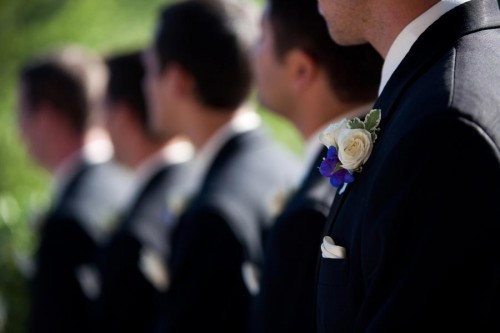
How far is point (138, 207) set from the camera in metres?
5.44

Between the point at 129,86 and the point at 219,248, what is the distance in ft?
7.80

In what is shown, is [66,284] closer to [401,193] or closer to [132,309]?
[132,309]

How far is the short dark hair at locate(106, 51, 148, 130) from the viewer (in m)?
6.18

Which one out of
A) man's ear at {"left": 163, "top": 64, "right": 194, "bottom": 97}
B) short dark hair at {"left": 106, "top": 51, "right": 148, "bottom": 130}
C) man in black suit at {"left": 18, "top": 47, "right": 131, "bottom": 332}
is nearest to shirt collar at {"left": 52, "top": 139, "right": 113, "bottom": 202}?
man in black suit at {"left": 18, "top": 47, "right": 131, "bottom": 332}

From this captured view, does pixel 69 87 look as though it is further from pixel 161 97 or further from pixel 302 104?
pixel 302 104

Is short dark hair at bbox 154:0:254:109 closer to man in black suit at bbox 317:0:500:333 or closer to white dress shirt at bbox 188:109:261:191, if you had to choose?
white dress shirt at bbox 188:109:261:191

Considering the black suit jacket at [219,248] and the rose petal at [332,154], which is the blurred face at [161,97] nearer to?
the black suit jacket at [219,248]

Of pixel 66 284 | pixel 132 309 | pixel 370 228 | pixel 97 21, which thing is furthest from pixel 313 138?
pixel 97 21

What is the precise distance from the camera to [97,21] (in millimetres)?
12000

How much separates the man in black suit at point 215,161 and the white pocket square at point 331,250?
1672mm

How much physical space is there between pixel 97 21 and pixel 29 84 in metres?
4.83

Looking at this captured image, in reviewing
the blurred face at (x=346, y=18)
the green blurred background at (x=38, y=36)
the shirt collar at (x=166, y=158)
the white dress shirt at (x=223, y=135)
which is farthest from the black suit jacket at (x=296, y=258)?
the green blurred background at (x=38, y=36)

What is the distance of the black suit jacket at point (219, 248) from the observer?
406 centimetres

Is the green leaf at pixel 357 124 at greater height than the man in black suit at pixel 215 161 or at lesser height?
greater
